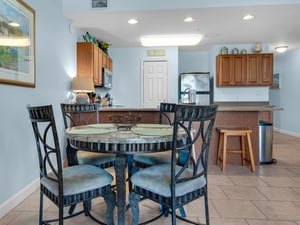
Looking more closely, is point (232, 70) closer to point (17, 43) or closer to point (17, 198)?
point (17, 43)

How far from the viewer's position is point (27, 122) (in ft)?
8.50

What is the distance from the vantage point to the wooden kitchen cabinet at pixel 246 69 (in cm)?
574

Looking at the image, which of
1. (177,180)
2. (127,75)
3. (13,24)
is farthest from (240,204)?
(127,75)

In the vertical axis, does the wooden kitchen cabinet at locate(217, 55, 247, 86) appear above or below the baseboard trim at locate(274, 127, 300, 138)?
above

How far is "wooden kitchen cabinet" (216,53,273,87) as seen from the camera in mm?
5742

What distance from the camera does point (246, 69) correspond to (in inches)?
227

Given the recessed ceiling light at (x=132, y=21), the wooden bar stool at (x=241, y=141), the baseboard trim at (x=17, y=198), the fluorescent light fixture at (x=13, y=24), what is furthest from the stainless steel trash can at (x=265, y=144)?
the fluorescent light fixture at (x=13, y=24)

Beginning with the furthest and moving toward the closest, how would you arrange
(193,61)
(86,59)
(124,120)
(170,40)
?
(193,61) < (170,40) < (86,59) < (124,120)

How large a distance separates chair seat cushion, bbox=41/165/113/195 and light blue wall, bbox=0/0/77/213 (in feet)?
2.90

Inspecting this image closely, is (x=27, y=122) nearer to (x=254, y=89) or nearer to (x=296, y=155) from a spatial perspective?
(x=296, y=155)

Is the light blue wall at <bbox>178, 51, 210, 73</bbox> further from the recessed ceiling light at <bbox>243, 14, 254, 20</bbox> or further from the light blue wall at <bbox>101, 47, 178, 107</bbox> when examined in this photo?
the recessed ceiling light at <bbox>243, 14, 254, 20</bbox>

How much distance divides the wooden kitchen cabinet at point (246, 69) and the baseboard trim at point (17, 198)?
4.75m

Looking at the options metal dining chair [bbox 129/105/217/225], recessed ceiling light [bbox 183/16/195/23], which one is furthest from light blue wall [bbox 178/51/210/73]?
metal dining chair [bbox 129/105/217/225]

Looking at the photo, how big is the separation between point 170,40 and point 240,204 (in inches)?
158
